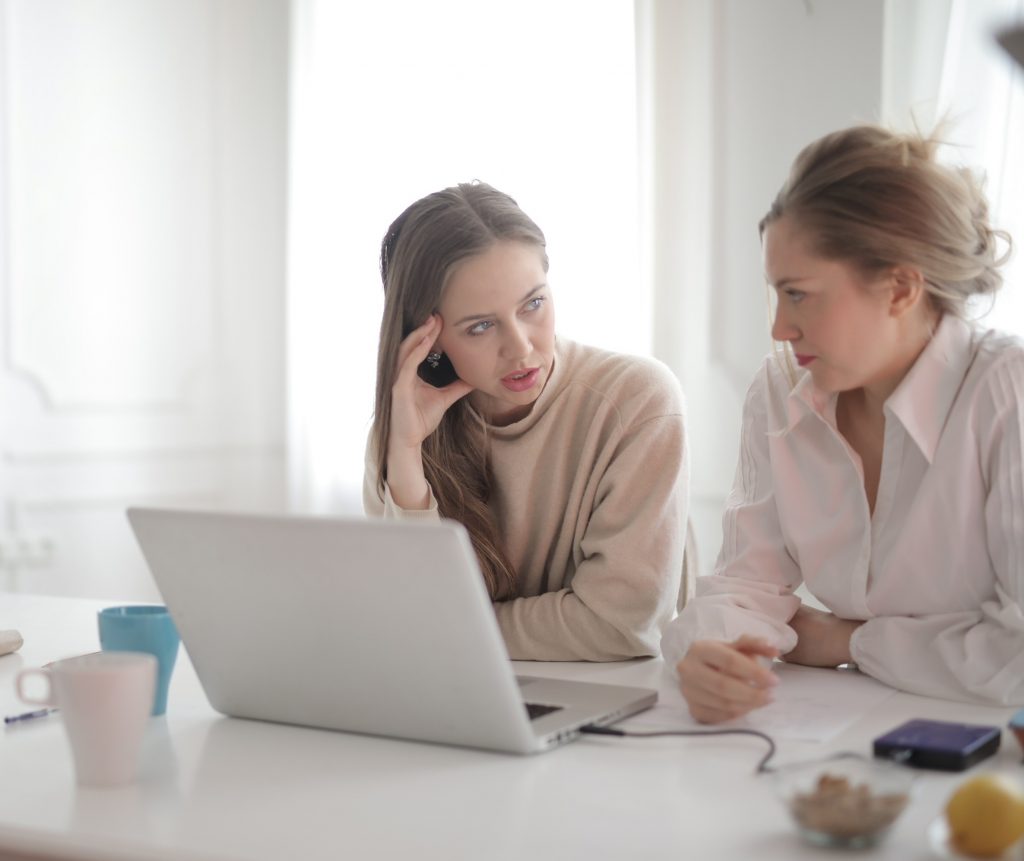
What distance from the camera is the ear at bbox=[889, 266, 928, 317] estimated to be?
4.54 feet

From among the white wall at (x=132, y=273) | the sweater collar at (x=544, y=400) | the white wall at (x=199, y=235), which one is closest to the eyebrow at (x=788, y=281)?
the sweater collar at (x=544, y=400)

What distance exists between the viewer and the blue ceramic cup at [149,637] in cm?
124

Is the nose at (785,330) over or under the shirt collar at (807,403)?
over

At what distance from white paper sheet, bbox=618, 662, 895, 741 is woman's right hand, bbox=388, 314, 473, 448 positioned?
0.58 m

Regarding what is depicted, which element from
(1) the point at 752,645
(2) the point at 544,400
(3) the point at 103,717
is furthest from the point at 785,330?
(3) the point at 103,717

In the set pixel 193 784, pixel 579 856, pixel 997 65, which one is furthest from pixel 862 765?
pixel 997 65

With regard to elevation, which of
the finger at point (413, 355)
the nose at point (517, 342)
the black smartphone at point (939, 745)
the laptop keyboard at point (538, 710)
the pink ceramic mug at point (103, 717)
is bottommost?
the laptop keyboard at point (538, 710)

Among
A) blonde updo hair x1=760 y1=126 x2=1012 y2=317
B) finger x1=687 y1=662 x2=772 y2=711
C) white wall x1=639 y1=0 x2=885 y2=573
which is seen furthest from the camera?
white wall x1=639 y1=0 x2=885 y2=573

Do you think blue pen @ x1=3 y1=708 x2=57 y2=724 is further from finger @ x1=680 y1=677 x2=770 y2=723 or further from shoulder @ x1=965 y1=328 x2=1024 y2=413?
shoulder @ x1=965 y1=328 x2=1024 y2=413

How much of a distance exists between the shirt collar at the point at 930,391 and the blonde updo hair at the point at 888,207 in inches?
2.5

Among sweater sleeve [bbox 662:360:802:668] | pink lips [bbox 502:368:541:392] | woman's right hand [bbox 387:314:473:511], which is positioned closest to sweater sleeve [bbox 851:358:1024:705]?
sweater sleeve [bbox 662:360:802:668]

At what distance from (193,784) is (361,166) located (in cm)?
259

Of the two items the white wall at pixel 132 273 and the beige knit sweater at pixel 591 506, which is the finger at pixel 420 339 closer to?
the beige knit sweater at pixel 591 506

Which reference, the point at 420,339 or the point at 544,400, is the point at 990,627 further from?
the point at 420,339
